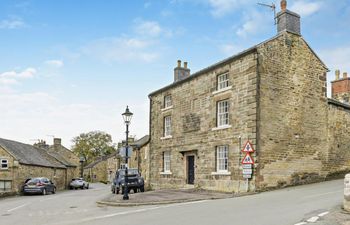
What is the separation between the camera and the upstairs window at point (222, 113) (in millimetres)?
23672

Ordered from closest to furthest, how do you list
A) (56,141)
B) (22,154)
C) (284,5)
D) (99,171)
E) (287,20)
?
(287,20) → (284,5) → (22,154) → (56,141) → (99,171)

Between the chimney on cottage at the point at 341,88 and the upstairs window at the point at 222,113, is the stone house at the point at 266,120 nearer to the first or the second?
the upstairs window at the point at 222,113

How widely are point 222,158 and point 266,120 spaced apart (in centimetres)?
382

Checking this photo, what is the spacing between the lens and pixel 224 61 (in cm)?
2369

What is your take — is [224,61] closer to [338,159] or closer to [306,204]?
[338,159]

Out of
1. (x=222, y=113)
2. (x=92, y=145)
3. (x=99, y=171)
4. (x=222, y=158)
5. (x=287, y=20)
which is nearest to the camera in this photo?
(x=287, y=20)

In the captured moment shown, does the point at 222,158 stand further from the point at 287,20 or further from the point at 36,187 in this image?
the point at 36,187

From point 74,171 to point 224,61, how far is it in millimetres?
42797

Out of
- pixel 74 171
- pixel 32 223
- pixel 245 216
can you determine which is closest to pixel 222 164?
pixel 245 216

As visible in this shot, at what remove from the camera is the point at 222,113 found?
2402cm

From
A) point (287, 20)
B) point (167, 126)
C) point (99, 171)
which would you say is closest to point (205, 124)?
point (167, 126)

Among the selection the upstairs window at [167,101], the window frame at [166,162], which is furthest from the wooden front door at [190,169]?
the upstairs window at [167,101]

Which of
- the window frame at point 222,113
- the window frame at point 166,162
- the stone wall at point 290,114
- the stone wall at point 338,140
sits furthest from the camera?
the window frame at point 166,162

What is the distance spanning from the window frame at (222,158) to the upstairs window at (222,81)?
3661mm
